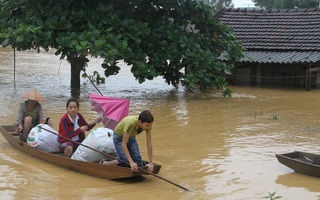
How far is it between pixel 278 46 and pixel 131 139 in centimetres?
1240

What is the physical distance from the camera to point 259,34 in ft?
63.6

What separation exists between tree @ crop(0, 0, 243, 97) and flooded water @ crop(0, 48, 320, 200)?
3.26ft

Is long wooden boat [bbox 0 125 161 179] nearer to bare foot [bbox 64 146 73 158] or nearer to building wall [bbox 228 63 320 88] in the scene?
bare foot [bbox 64 146 73 158]

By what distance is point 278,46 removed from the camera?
61.0 feet

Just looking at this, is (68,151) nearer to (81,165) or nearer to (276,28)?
(81,165)

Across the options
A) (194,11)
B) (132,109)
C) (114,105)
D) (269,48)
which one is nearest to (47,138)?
(114,105)

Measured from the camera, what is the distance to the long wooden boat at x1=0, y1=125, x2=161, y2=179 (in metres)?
6.94

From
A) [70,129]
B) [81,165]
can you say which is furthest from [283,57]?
[81,165]

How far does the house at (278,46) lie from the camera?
1781 centimetres

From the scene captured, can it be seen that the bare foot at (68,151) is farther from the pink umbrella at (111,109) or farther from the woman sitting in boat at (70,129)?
the pink umbrella at (111,109)

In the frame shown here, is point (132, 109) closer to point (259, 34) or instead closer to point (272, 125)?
point (272, 125)

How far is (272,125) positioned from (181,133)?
213 cm

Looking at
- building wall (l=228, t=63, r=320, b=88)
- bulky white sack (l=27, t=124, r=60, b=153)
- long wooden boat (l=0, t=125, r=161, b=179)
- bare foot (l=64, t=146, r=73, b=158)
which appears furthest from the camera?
building wall (l=228, t=63, r=320, b=88)

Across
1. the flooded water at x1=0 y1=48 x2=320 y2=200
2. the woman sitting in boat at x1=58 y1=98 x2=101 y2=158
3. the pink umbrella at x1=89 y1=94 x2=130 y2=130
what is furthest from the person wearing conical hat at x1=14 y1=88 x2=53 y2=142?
the pink umbrella at x1=89 y1=94 x2=130 y2=130
